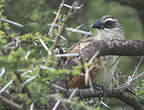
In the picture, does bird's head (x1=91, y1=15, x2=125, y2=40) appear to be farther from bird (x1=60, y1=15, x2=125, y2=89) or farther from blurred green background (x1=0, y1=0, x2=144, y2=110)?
blurred green background (x1=0, y1=0, x2=144, y2=110)

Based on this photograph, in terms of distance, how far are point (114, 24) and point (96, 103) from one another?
2.04 metres

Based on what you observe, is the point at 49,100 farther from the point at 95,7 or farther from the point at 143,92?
the point at 95,7

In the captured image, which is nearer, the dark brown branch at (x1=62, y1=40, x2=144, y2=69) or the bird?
the dark brown branch at (x1=62, y1=40, x2=144, y2=69)

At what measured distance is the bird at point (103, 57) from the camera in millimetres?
4402

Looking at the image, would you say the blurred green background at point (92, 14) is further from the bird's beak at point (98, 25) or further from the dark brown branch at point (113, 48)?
the dark brown branch at point (113, 48)

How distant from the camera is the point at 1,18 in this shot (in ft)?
10.2

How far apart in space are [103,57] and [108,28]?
1530 mm

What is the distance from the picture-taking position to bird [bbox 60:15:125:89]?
4.40 metres

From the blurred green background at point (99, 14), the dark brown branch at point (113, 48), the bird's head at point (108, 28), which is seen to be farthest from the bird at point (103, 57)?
the blurred green background at point (99, 14)

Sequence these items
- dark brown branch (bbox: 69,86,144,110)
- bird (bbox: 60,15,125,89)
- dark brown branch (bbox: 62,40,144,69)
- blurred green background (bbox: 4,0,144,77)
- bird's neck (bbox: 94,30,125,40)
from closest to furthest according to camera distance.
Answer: dark brown branch (bbox: 62,40,144,69) < dark brown branch (bbox: 69,86,144,110) < bird (bbox: 60,15,125,89) < bird's neck (bbox: 94,30,125,40) < blurred green background (bbox: 4,0,144,77)

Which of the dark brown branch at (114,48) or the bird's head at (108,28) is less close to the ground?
the dark brown branch at (114,48)

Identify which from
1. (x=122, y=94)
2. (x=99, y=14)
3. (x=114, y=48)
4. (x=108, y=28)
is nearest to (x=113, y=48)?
(x=114, y=48)

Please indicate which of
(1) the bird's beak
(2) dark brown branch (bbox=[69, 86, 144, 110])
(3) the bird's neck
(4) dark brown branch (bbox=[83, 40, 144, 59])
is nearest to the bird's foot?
(2) dark brown branch (bbox=[69, 86, 144, 110])

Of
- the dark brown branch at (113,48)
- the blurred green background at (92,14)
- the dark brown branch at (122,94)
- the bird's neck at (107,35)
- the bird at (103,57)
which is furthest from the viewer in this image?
the blurred green background at (92,14)
